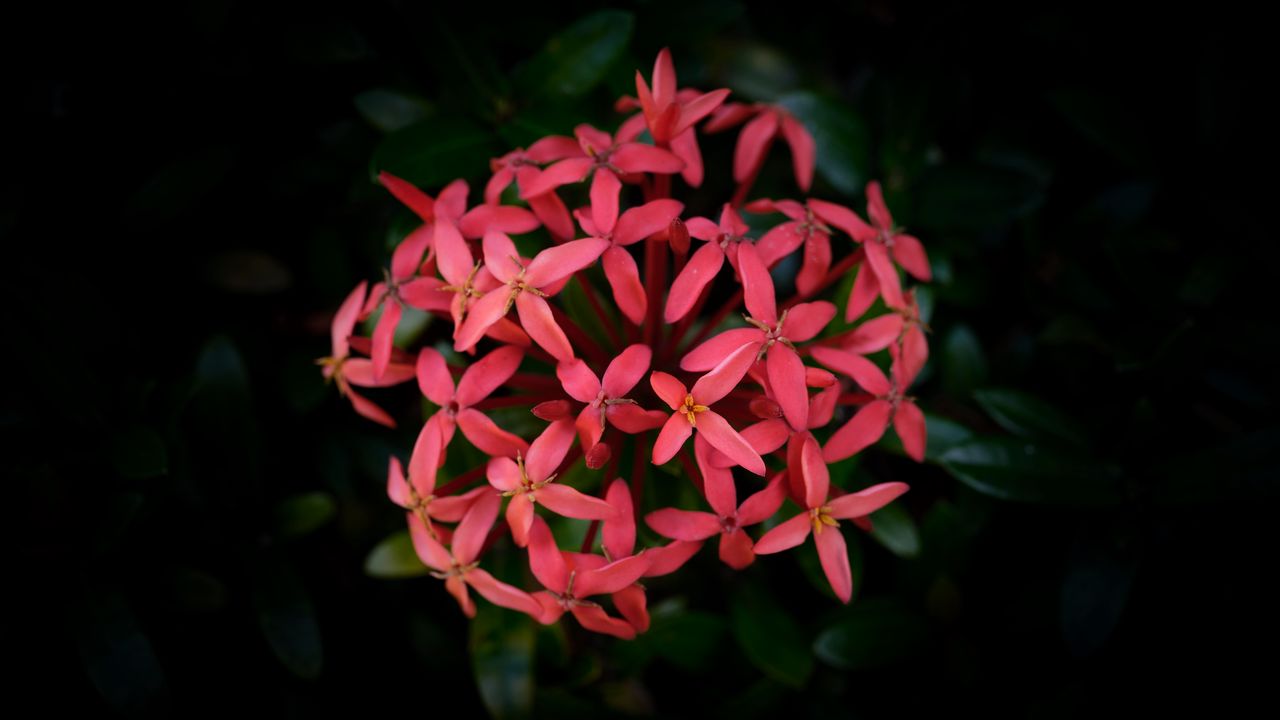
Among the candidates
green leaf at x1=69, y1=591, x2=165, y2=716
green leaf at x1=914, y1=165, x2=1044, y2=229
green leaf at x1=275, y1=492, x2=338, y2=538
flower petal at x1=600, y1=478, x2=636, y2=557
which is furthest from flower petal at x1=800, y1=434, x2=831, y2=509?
green leaf at x1=69, y1=591, x2=165, y2=716

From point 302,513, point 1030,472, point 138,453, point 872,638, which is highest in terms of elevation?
point 138,453

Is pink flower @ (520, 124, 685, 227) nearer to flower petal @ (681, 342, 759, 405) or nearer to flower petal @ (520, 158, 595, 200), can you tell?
flower petal @ (520, 158, 595, 200)

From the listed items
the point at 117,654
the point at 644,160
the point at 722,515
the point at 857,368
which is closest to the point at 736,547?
the point at 722,515

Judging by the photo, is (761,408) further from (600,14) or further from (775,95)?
(775,95)

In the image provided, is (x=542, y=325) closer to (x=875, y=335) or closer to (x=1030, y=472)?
(x=875, y=335)

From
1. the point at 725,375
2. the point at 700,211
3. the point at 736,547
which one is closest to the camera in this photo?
the point at 725,375

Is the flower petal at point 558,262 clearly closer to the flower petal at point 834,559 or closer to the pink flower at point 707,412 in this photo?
the pink flower at point 707,412
